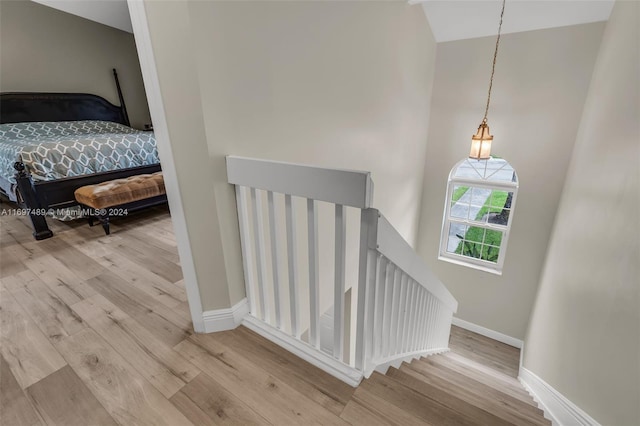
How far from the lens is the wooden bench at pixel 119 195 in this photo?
9.10 feet

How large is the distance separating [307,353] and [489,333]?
427 centimetres

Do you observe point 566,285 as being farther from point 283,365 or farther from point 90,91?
point 90,91

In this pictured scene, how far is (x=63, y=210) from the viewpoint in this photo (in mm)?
3027

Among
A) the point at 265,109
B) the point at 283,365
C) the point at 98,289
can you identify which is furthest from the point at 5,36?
the point at 283,365

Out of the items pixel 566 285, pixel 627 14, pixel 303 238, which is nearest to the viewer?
pixel 303 238

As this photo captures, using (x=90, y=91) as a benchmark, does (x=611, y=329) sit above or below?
below

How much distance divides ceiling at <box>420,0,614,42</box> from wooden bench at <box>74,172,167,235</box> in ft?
10.9

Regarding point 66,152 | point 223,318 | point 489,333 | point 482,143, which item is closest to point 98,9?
point 66,152

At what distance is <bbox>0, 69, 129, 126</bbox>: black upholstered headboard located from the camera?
4.12 metres

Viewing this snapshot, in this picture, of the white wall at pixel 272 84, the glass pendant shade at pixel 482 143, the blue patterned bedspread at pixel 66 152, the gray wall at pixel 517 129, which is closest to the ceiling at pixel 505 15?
the gray wall at pixel 517 129

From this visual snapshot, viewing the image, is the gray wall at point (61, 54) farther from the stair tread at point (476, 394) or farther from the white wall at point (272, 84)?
the stair tread at point (476, 394)

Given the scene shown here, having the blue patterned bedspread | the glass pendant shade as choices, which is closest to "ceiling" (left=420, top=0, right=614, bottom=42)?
the glass pendant shade

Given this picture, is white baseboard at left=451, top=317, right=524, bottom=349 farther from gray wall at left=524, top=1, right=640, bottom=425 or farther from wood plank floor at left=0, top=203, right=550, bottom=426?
wood plank floor at left=0, top=203, right=550, bottom=426

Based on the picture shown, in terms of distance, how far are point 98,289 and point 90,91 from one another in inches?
183
